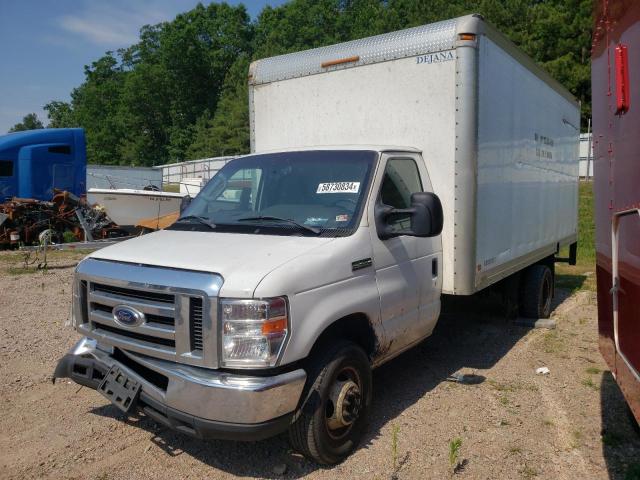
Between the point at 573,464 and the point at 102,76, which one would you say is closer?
the point at 573,464

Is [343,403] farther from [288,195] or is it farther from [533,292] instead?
[533,292]

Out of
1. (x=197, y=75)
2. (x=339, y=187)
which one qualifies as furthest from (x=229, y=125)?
(x=339, y=187)

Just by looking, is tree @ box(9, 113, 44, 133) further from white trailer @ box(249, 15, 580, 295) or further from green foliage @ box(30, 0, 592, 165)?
white trailer @ box(249, 15, 580, 295)

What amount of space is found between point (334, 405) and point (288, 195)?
1647 mm

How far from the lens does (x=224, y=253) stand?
351 cm

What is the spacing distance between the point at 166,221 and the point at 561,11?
29.3 m

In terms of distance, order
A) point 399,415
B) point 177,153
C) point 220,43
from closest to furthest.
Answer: point 399,415 < point 177,153 < point 220,43

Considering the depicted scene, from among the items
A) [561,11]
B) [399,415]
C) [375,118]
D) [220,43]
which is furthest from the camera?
[220,43]

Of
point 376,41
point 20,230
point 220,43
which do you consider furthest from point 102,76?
point 376,41

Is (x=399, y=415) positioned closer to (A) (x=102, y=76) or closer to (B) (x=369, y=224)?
(B) (x=369, y=224)

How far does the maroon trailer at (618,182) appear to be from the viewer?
8.96 feet

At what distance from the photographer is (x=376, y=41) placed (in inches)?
213

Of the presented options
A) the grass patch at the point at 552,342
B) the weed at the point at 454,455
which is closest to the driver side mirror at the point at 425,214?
the weed at the point at 454,455

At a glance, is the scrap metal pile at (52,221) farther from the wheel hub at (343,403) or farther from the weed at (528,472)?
the weed at (528,472)
